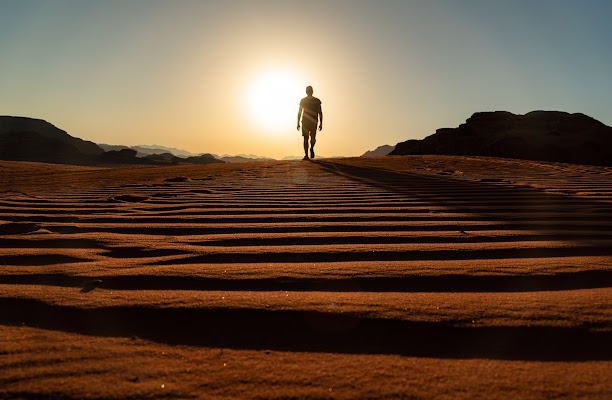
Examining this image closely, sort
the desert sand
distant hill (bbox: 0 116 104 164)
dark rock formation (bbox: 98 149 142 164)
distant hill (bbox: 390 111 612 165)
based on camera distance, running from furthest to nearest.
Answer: distant hill (bbox: 390 111 612 165) → dark rock formation (bbox: 98 149 142 164) → distant hill (bbox: 0 116 104 164) → the desert sand

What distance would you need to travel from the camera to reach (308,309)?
1088mm

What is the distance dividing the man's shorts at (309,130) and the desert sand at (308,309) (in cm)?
708

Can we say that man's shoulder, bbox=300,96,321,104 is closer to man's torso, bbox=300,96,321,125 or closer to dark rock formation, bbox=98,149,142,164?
man's torso, bbox=300,96,321,125

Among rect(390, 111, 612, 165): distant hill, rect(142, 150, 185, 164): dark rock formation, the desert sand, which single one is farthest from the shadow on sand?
rect(390, 111, 612, 165): distant hill

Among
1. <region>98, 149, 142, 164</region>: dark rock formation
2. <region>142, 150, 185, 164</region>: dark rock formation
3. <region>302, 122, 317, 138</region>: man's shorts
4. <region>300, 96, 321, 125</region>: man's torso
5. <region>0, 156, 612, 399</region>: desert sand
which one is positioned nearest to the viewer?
<region>0, 156, 612, 399</region>: desert sand

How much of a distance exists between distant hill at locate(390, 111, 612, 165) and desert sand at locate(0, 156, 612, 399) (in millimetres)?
23902

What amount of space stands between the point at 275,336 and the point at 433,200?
7.32 feet

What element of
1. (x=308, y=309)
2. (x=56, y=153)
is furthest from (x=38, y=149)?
(x=308, y=309)

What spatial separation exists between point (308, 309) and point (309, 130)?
8263 mm

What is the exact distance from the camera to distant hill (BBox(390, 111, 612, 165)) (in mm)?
29188

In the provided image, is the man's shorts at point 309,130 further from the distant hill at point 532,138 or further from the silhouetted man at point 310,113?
the distant hill at point 532,138

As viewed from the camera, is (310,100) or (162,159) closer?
(310,100)

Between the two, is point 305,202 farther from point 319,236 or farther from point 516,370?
point 516,370

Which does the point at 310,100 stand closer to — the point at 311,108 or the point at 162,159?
the point at 311,108
